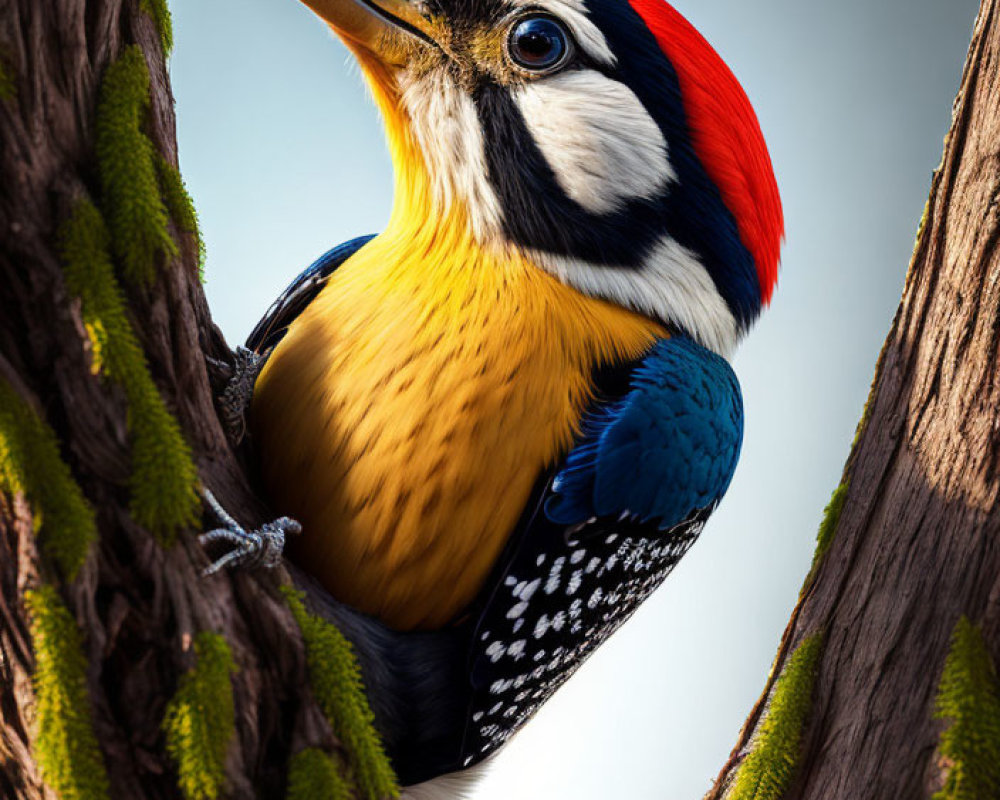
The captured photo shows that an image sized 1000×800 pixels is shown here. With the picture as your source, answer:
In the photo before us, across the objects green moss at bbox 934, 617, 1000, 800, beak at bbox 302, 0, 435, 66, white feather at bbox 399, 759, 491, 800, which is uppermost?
Result: beak at bbox 302, 0, 435, 66

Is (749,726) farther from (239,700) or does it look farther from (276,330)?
(276,330)

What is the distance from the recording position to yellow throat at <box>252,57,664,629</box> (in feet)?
3.52

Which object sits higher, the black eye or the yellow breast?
the black eye

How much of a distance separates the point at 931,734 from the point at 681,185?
748 millimetres

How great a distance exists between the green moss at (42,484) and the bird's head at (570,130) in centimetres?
61

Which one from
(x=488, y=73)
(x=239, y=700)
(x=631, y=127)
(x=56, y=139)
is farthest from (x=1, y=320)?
(x=631, y=127)

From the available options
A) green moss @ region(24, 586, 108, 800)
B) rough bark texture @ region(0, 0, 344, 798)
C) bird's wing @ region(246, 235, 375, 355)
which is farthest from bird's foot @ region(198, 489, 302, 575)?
bird's wing @ region(246, 235, 375, 355)

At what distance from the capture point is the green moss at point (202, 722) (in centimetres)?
82

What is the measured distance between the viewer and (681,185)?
1231 millimetres

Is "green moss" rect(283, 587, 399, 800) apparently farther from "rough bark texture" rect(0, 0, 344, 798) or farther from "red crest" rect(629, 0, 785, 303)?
"red crest" rect(629, 0, 785, 303)

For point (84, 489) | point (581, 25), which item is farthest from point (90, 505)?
point (581, 25)

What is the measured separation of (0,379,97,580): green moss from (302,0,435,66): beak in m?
0.65

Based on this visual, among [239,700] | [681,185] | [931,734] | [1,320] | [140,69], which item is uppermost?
[681,185]

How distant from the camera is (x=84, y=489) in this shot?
816mm
